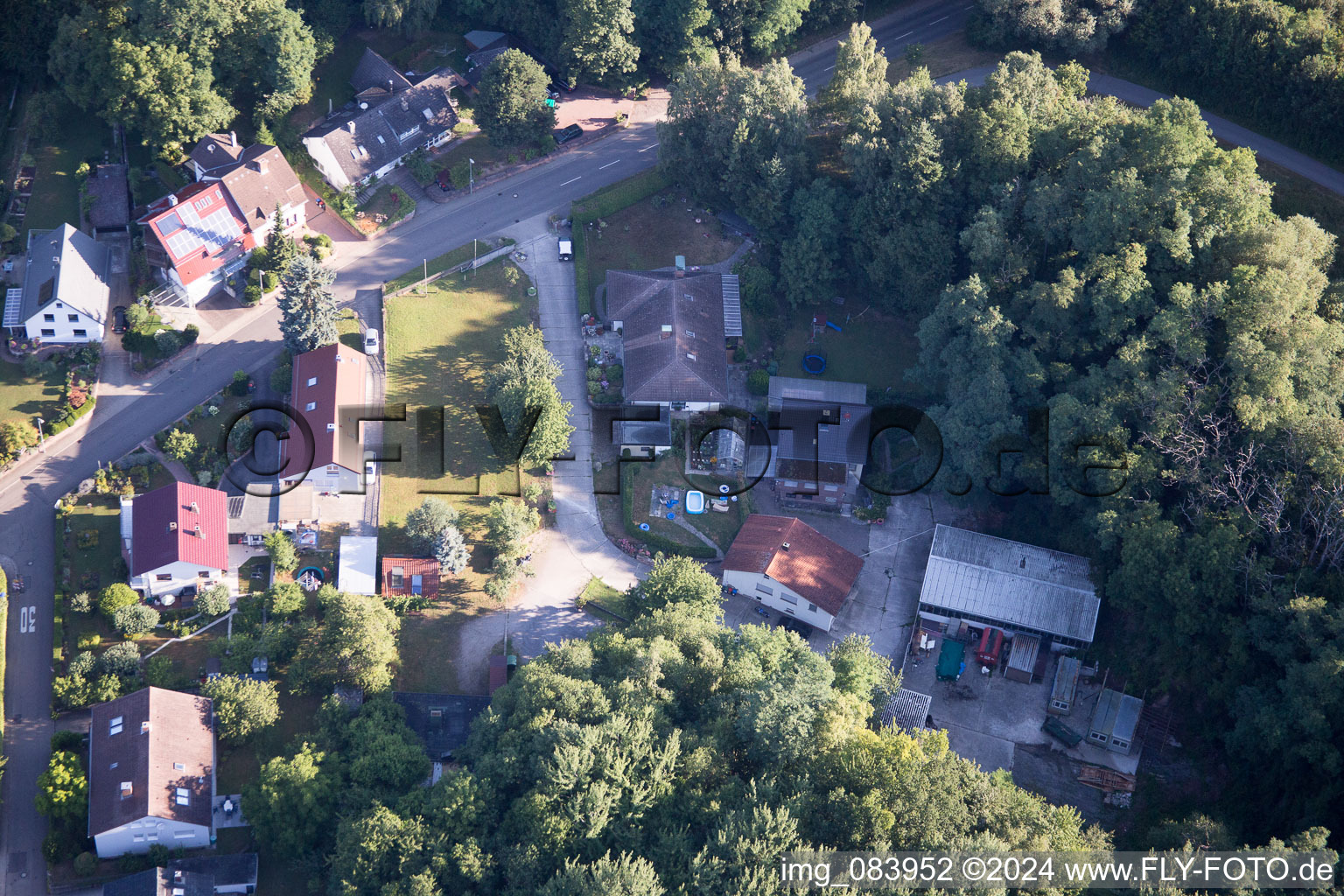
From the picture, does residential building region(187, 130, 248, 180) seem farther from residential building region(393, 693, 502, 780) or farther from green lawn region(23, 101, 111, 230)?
residential building region(393, 693, 502, 780)

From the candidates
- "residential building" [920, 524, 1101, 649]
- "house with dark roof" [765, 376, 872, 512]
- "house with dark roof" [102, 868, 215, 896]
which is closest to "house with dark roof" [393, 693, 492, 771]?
"house with dark roof" [102, 868, 215, 896]

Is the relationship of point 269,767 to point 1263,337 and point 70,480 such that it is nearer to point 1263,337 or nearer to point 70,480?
point 70,480

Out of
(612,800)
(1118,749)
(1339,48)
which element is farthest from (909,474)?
(1339,48)

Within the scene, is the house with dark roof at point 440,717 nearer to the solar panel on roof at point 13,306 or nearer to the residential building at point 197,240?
the residential building at point 197,240

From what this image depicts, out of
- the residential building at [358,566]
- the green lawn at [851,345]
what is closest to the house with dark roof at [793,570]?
the green lawn at [851,345]

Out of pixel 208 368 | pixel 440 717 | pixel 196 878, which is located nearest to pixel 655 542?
pixel 440 717
